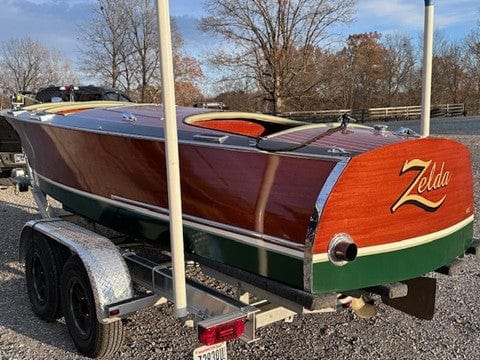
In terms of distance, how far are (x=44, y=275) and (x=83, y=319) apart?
2.35 ft

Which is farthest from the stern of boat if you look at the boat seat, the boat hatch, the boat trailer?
the boat seat

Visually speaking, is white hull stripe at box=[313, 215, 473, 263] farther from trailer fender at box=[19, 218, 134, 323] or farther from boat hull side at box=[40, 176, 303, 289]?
trailer fender at box=[19, 218, 134, 323]

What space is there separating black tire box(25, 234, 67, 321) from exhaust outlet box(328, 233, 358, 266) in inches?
91.1

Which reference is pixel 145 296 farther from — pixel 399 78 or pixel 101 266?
pixel 399 78

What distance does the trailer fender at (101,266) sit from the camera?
→ 339 cm

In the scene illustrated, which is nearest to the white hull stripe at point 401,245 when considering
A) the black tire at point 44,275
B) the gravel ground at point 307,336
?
the gravel ground at point 307,336

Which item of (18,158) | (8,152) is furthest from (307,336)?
(8,152)

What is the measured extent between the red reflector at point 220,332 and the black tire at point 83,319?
961mm

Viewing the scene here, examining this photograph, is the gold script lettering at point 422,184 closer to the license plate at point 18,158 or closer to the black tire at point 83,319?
the black tire at point 83,319

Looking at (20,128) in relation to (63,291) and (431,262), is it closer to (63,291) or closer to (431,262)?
(63,291)

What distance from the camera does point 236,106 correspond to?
3169cm

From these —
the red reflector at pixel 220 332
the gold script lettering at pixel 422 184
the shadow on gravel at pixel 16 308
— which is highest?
the gold script lettering at pixel 422 184

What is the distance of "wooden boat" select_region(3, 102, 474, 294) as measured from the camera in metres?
2.76

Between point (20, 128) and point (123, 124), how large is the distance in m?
2.57
